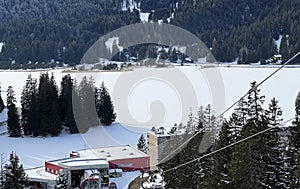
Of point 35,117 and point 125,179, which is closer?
point 125,179

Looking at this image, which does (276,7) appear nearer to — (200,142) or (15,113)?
(15,113)

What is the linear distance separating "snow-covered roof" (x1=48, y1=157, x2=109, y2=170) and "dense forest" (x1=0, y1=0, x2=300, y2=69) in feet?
181

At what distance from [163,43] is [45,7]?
141 ft

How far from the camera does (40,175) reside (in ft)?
67.9

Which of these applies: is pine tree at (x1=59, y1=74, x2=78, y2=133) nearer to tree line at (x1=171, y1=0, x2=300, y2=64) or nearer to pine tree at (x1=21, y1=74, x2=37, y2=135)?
pine tree at (x1=21, y1=74, x2=37, y2=135)

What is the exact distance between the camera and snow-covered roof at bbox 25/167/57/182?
20.2 m

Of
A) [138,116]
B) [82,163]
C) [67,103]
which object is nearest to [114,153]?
[82,163]

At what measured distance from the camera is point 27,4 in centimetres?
11869

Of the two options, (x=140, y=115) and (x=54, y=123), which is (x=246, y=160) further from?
(x=54, y=123)

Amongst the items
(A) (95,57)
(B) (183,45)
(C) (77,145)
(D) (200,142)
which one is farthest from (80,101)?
(B) (183,45)

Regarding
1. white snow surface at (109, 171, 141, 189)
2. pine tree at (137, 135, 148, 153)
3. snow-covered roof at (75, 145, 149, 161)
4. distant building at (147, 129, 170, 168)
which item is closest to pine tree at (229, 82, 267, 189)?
white snow surface at (109, 171, 141, 189)

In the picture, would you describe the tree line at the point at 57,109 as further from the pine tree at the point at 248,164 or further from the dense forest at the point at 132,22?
the dense forest at the point at 132,22

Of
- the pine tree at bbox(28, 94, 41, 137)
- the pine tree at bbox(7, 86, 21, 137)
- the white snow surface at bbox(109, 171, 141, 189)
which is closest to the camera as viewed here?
the white snow surface at bbox(109, 171, 141, 189)

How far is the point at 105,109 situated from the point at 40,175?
472 inches
